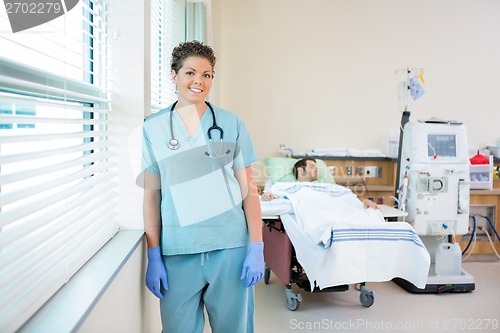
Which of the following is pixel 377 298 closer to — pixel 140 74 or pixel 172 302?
pixel 172 302

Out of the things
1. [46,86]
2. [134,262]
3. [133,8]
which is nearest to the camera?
[46,86]

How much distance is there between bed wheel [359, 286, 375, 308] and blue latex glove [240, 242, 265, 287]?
1.59m

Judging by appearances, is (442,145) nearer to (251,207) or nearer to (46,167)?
(251,207)

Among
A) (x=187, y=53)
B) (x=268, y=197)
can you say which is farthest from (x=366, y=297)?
(x=187, y=53)

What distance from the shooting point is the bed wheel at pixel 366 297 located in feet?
9.76

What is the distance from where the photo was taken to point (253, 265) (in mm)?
1624

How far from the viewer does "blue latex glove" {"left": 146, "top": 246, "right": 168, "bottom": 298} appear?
1529mm

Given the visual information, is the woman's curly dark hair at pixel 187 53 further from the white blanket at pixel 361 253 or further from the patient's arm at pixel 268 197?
the patient's arm at pixel 268 197

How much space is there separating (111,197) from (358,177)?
10.2 feet

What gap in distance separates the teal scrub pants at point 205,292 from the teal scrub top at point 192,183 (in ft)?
0.17

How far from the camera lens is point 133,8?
1.64 metres

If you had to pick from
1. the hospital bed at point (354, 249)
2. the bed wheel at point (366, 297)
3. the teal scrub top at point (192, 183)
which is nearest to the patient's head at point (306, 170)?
the hospital bed at point (354, 249)

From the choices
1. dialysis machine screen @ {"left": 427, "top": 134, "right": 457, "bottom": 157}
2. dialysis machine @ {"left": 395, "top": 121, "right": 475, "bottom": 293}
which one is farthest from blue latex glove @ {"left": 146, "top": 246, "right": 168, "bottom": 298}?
dialysis machine screen @ {"left": 427, "top": 134, "right": 457, "bottom": 157}

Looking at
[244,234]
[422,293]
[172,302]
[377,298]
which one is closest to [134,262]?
[172,302]
